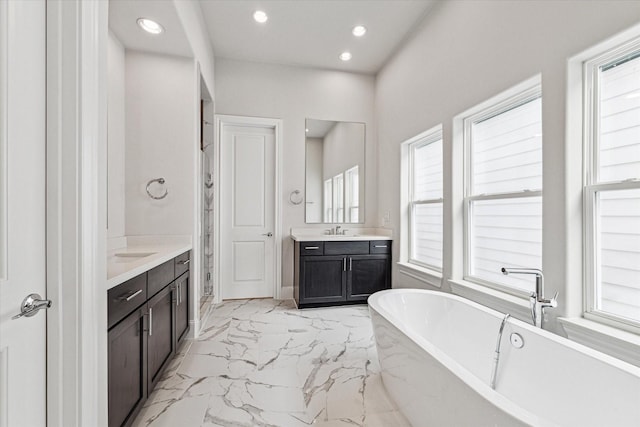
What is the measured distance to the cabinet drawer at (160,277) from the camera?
5.59 ft

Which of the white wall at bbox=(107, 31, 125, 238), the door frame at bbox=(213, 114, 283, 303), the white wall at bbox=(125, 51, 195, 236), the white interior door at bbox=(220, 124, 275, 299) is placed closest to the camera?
the white wall at bbox=(107, 31, 125, 238)

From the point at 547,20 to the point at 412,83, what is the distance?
5.04ft

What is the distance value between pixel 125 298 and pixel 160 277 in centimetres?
49

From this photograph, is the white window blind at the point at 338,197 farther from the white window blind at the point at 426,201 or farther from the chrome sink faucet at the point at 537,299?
the chrome sink faucet at the point at 537,299

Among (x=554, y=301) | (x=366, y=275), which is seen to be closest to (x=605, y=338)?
(x=554, y=301)

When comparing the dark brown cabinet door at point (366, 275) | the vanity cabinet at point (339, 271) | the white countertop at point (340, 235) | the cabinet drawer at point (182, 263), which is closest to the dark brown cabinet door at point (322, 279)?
the vanity cabinet at point (339, 271)

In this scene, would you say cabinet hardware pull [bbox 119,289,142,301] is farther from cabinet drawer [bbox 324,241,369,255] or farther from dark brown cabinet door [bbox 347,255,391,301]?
dark brown cabinet door [bbox 347,255,391,301]

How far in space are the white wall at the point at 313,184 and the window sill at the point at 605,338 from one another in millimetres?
2762

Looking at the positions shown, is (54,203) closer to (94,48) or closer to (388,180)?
(94,48)

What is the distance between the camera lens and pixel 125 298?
4.49 feet

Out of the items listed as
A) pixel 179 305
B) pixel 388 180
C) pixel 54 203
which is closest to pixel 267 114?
pixel 388 180

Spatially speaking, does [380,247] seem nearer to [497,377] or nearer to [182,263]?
[497,377]

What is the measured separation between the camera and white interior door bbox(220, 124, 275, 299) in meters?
3.82

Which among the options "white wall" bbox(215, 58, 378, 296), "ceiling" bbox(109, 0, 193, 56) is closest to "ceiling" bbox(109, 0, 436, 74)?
"ceiling" bbox(109, 0, 193, 56)
